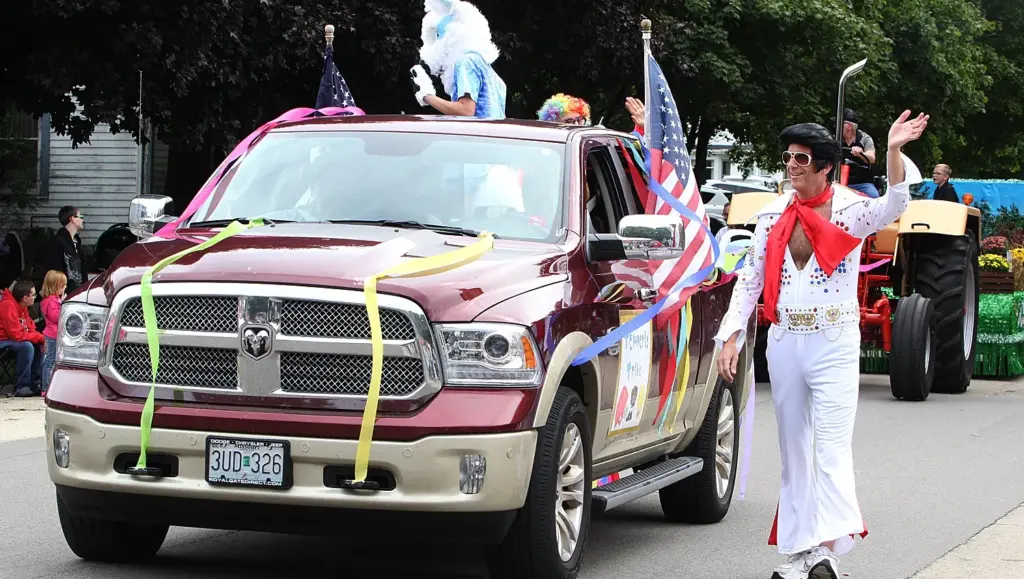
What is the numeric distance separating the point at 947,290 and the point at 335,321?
11.8 meters

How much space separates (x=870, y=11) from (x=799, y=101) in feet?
16.8

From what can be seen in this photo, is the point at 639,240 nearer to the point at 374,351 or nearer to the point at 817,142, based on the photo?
the point at 817,142

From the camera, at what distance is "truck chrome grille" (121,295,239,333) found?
20.8 feet

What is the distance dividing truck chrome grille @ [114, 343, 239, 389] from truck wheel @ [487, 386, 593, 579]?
3.81 feet

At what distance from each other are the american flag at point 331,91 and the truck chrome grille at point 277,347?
474 centimetres

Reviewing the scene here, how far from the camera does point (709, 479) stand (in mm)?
9055

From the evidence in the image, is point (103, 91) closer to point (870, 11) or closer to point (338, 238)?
point (338, 238)

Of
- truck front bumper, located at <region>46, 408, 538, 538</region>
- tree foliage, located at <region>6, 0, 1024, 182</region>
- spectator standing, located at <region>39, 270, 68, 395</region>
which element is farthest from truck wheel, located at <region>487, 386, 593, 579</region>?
tree foliage, located at <region>6, 0, 1024, 182</region>

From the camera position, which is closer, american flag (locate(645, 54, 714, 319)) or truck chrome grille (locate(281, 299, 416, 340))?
truck chrome grille (locate(281, 299, 416, 340))

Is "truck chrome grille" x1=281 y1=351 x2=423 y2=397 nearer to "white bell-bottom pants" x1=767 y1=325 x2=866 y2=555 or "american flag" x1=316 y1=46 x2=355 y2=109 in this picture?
"white bell-bottom pants" x1=767 y1=325 x2=866 y2=555

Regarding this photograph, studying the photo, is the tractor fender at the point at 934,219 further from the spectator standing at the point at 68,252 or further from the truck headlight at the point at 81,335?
the truck headlight at the point at 81,335

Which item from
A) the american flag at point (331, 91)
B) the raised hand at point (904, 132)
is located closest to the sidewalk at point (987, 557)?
the raised hand at point (904, 132)

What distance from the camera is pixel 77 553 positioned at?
7.25 m

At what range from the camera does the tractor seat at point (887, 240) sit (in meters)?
16.6
